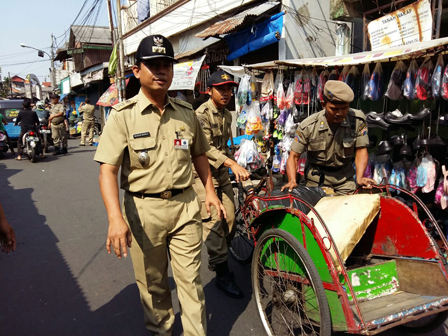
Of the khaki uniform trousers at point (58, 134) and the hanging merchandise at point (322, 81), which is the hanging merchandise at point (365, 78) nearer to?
the hanging merchandise at point (322, 81)

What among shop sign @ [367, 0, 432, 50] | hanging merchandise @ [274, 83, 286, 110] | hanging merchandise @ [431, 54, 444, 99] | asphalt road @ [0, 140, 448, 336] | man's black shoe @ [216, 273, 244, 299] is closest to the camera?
asphalt road @ [0, 140, 448, 336]

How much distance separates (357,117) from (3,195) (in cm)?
668

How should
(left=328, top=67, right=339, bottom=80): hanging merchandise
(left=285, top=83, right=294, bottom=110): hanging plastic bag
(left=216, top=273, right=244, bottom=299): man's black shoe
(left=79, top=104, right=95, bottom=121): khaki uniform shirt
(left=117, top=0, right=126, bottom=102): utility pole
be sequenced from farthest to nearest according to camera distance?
(left=79, top=104, right=95, bottom=121): khaki uniform shirt < (left=117, top=0, right=126, bottom=102): utility pole < (left=285, top=83, right=294, bottom=110): hanging plastic bag < (left=328, top=67, right=339, bottom=80): hanging merchandise < (left=216, top=273, right=244, bottom=299): man's black shoe

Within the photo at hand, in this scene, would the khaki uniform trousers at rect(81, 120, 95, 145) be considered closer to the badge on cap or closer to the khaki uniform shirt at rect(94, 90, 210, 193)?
the khaki uniform shirt at rect(94, 90, 210, 193)

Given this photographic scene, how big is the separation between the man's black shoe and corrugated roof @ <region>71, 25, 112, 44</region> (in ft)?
88.6

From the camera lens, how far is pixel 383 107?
4934 mm

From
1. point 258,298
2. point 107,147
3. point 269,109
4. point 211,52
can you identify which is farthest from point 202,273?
point 211,52

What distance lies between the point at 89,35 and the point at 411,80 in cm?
2733

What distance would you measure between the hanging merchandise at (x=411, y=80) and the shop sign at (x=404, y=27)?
1.61 m

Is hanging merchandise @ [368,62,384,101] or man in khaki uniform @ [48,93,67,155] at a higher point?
hanging merchandise @ [368,62,384,101]

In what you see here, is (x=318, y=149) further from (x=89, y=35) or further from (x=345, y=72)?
(x=89, y=35)

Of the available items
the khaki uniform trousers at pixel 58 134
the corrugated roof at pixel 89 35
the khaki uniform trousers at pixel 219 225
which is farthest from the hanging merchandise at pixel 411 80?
the corrugated roof at pixel 89 35

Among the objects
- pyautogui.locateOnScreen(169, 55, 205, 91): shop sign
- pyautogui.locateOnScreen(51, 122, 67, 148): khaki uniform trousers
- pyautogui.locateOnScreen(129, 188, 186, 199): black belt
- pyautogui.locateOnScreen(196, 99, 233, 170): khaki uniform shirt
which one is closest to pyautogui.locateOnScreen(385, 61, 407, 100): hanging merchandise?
pyautogui.locateOnScreen(196, 99, 233, 170): khaki uniform shirt

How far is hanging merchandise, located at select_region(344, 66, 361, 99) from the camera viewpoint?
4.89 metres
